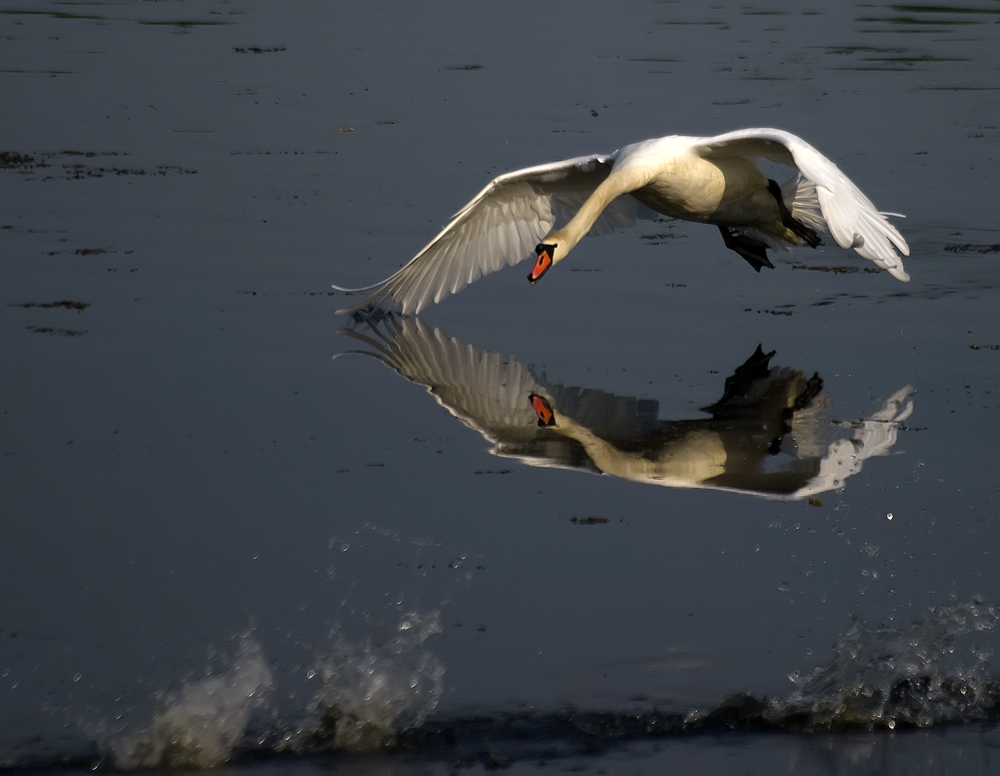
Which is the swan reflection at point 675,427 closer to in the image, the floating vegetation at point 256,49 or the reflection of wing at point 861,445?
the reflection of wing at point 861,445

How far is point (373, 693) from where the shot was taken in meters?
5.50

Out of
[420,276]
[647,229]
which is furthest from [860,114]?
[420,276]

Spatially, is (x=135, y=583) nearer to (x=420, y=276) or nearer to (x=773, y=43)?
(x=420, y=276)

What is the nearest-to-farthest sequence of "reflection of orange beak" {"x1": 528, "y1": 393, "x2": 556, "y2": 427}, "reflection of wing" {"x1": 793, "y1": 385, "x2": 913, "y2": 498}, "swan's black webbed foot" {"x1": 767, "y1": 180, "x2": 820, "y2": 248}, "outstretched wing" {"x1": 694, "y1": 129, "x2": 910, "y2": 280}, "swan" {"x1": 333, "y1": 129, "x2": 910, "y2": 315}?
"reflection of wing" {"x1": 793, "y1": 385, "x2": 913, "y2": 498}, "outstretched wing" {"x1": 694, "y1": 129, "x2": 910, "y2": 280}, "reflection of orange beak" {"x1": 528, "y1": 393, "x2": 556, "y2": 427}, "swan" {"x1": 333, "y1": 129, "x2": 910, "y2": 315}, "swan's black webbed foot" {"x1": 767, "y1": 180, "x2": 820, "y2": 248}

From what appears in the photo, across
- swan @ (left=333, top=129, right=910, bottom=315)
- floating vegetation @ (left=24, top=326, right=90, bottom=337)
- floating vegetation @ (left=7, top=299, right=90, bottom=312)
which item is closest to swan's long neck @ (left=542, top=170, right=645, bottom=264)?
swan @ (left=333, top=129, right=910, bottom=315)

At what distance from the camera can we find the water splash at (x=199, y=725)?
17.0 ft

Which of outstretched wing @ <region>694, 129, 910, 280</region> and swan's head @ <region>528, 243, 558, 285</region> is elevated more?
outstretched wing @ <region>694, 129, 910, 280</region>

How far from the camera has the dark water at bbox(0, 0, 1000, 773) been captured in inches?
214

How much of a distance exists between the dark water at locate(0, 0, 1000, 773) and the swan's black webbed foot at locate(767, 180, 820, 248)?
54 cm

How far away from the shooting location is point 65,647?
582 centimetres

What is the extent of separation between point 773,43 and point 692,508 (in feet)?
58.9

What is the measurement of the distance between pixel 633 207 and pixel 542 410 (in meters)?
2.96

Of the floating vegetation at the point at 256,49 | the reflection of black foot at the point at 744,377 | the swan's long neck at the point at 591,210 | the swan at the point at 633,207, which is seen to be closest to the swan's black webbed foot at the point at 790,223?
the swan at the point at 633,207

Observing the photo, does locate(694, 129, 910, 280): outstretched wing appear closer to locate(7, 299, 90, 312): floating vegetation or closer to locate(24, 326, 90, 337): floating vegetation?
locate(24, 326, 90, 337): floating vegetation
